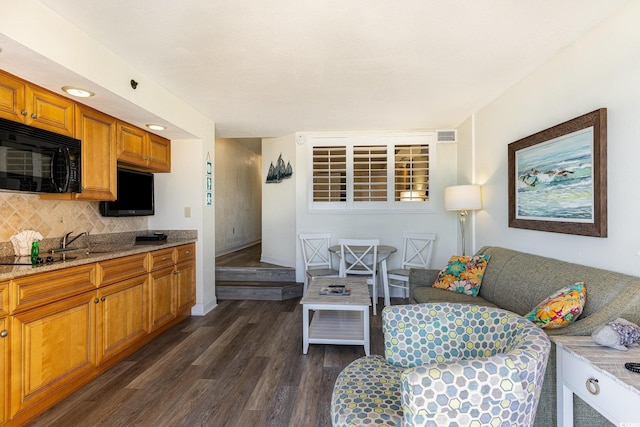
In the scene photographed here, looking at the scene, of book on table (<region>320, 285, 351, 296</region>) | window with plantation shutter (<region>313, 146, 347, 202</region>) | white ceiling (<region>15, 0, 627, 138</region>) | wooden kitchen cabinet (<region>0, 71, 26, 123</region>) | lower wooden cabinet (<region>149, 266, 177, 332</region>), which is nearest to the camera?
white ceiling (<region>15, 0, 627, 138</region>)

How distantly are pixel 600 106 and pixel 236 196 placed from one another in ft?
19.5

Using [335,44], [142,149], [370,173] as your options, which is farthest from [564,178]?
[142,149]

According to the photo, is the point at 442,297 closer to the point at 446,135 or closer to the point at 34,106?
the point at 446,135

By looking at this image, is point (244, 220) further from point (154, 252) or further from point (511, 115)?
point (511, 115)

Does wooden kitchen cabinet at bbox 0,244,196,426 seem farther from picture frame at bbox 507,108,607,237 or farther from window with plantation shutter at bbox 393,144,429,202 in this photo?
picture frame at bbox 507,108,607,237

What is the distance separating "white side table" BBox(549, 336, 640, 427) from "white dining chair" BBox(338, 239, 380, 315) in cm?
248

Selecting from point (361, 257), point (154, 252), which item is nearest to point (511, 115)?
point (361, 257)

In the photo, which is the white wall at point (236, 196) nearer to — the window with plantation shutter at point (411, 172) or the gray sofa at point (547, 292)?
the window with plantation shutter at point (411, 172)

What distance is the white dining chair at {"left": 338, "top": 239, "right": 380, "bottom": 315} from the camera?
12.9 ft

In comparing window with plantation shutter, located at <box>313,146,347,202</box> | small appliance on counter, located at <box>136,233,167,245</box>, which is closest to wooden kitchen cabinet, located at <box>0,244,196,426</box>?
small appliance on counter, located at <box>136,233,167,245</box>

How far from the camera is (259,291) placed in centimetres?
442

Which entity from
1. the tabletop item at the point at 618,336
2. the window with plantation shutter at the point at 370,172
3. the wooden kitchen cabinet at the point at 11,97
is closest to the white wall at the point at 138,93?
the wooden kitchen cabinet at the point at 11,97

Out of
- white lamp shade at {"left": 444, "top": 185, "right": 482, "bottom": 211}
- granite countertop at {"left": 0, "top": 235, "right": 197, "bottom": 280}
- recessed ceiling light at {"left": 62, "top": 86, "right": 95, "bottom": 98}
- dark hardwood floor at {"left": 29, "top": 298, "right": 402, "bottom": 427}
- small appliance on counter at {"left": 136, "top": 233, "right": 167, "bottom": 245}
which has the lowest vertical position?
dark hardwood floor at {"left": 29, "top": 298, "right": 402, "bottom": 427}

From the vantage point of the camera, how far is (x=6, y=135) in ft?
6.27
